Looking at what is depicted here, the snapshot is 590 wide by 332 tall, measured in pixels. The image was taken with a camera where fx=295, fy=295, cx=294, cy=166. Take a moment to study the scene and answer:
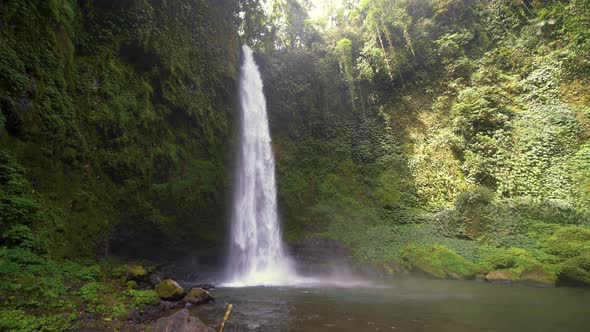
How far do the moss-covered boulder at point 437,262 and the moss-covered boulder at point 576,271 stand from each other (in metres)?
2.70

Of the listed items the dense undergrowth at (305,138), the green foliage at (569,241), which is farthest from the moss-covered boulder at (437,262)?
the green foliage at (569,241)

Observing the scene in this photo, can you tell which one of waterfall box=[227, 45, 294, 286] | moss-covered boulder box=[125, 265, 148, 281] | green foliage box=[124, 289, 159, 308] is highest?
waterfall box=[227, 45, 294, 286]

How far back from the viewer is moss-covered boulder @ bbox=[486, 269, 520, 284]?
10930 mm

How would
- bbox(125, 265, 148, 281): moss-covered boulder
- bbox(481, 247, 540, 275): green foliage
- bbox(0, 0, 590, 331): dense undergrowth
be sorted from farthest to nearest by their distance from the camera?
bbox(481, 247, 540, 275): green foliage < bbox(125, 265, 148, 281): moss-covered boulder < bbox(0, 0, 590, 331): dense undergrowth

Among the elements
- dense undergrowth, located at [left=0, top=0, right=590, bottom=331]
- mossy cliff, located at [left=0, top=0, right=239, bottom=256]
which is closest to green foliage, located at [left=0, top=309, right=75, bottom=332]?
dense undergrowth, located at [left=0, top=0, right=590, bottom=331]

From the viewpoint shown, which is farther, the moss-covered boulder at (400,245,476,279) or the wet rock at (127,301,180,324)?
the moss-covered boulder at (400,245,476,279)

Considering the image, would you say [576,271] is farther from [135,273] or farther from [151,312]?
[135,273]

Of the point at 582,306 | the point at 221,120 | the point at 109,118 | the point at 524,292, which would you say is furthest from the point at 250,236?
the point at 582,306

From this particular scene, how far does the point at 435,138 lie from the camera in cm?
1855

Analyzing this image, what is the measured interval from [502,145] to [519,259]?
7.09m

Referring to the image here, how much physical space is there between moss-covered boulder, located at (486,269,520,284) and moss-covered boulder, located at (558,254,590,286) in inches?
50.4

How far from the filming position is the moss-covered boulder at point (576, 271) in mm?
9656

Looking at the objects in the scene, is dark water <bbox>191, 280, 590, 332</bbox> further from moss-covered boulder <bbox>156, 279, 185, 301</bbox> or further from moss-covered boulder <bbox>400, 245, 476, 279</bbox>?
moss-covered boulder <bbox>400, 245, 476, 279</bbox>

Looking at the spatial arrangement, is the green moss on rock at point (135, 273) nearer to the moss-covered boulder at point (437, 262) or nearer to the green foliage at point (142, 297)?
the green foliage at point (142, 297)
